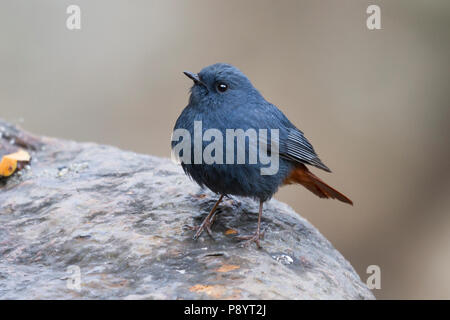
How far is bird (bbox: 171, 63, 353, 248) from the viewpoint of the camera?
3.91 m

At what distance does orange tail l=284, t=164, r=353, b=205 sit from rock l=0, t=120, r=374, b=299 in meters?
0.29

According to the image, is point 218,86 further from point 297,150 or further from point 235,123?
point 297,150

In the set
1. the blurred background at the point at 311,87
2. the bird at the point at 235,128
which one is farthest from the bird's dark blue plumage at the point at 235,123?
the blurred background at the point at 311,87

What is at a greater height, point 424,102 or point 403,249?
point 424,102

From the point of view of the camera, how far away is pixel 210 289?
A: 10.1 feet

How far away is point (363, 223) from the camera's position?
26.9 feet

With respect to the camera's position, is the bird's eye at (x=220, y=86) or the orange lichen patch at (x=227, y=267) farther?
the bird's eye at (x=220, y=86)

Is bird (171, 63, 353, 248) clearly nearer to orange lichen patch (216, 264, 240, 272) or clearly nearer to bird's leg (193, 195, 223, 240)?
bird's leg (193, 195, 223, 240)

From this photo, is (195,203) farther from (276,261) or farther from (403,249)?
(403,249)

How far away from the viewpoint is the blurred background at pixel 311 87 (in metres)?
8.17

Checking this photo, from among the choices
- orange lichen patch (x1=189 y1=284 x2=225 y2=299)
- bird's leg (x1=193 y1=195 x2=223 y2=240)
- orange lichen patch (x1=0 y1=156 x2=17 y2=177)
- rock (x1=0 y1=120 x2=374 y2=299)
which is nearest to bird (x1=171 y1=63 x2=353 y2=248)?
bird's leg (x1=193 y1=195 x2=223 y2=240)

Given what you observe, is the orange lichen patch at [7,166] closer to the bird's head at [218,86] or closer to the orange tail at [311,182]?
the bird's head at [218,86]
